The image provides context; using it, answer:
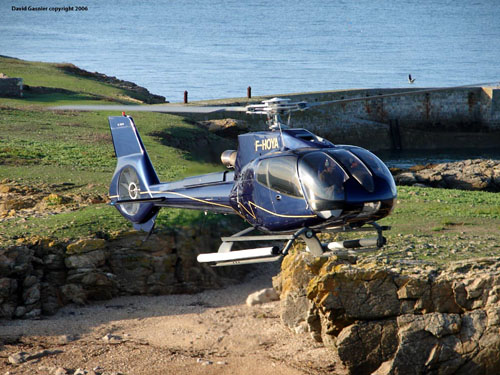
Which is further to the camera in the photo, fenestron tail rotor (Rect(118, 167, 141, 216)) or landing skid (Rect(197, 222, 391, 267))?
fenestron tail rotor (Rect(118, 167, 141, 216))

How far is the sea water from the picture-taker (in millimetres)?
102312

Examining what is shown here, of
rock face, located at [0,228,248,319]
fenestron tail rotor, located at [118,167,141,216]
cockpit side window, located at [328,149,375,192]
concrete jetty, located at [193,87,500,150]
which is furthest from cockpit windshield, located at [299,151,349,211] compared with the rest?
concrete jetty, located at [193,87,500,150]

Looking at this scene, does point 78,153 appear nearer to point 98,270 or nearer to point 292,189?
point 98,270

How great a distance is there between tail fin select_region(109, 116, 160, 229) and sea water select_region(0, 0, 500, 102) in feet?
183

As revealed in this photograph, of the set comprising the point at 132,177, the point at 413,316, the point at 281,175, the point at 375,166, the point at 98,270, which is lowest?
the point at 413,316

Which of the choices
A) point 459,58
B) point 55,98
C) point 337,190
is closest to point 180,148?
point 55,98

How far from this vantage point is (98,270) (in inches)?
963

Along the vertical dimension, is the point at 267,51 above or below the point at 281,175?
above

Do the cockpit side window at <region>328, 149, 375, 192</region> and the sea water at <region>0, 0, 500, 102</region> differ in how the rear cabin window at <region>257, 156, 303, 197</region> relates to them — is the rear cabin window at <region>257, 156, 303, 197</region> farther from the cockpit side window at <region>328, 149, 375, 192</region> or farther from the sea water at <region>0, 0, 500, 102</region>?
the sea water at <region>0, 0, 500, 102</region>

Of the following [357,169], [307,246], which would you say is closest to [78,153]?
[307,246]

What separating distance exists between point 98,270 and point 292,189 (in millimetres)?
11043

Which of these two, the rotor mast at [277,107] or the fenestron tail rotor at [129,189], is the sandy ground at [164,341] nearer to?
the fenestron tail rotor at [129,189]

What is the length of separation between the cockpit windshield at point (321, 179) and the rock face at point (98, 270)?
11.3m

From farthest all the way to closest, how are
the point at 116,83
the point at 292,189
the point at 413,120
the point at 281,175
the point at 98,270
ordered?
the point at 116,83 < the point at 413,120 < the point at 98,270 < the point at 281,175 < the point at 292,189
